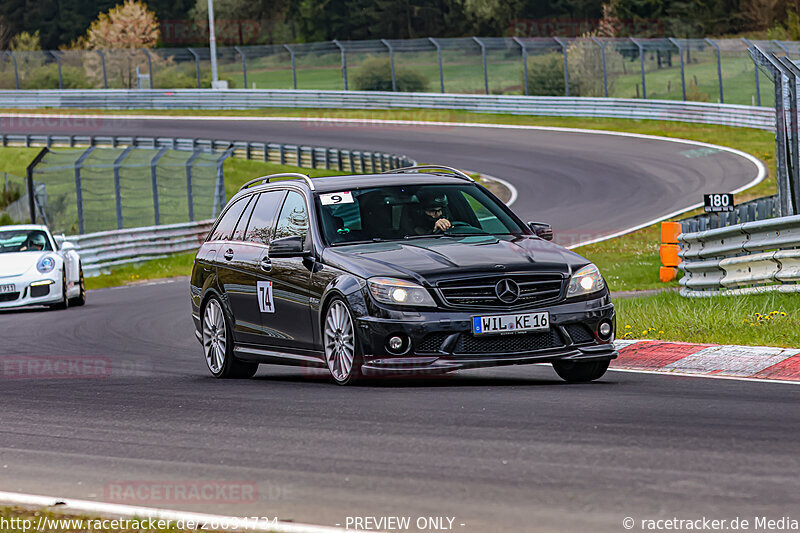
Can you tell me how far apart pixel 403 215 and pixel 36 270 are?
11.1 metres

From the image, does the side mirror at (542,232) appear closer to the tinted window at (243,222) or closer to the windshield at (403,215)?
the windshield at (403,215)

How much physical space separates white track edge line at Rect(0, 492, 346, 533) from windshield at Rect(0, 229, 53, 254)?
14.6 metres

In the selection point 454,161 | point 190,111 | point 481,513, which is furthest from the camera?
point 190,111

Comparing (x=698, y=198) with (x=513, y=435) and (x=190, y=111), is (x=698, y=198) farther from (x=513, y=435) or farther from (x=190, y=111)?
(x=190, y=111)

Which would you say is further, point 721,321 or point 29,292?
point 29,292

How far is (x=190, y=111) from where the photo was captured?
61219mm

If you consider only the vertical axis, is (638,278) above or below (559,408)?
below

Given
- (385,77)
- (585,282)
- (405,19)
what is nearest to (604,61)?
(385,77)

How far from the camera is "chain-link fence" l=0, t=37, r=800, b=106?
47.4 m

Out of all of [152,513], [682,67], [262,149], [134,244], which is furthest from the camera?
[262,149]

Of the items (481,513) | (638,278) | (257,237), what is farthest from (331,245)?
(638,278)

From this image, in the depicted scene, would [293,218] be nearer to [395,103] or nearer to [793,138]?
[793,138]

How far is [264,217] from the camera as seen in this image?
425 inches

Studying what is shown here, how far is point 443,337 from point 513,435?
2.01 metres
